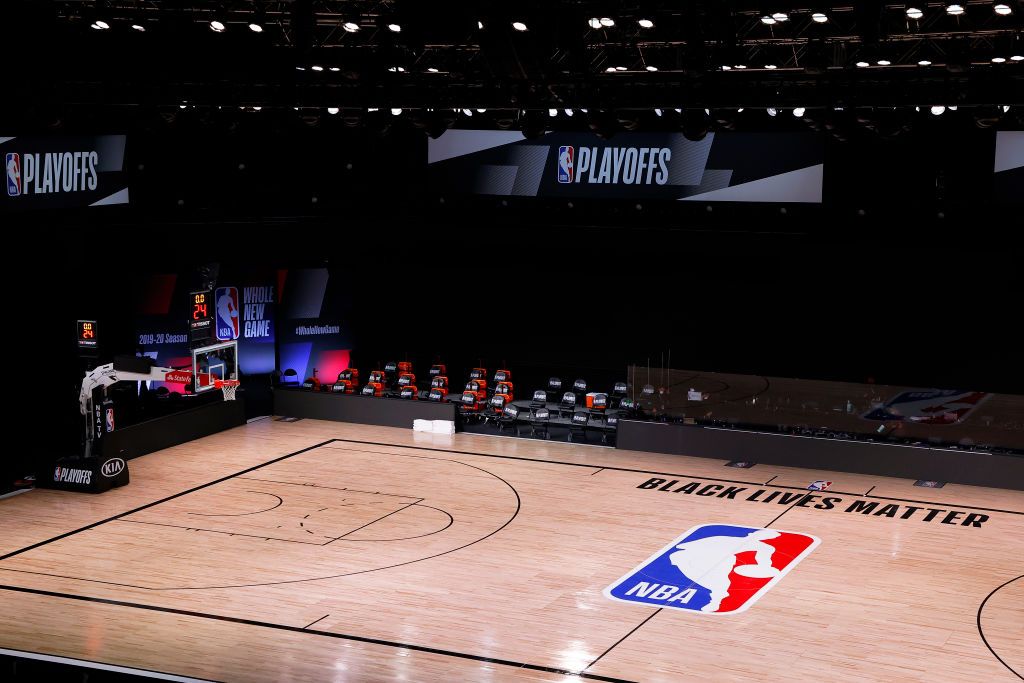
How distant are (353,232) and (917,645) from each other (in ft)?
58.1

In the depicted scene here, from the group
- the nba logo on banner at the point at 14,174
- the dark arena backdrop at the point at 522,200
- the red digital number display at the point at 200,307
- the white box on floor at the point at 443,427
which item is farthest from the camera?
the red digital number display at the point at 200,307

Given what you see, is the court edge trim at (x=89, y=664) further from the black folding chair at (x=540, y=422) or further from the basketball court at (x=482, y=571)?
the black folding chair at (x=540, y=422)

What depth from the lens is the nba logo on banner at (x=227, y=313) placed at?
90.2 ft

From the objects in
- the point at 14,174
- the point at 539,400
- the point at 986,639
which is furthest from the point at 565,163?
the point at 986,639

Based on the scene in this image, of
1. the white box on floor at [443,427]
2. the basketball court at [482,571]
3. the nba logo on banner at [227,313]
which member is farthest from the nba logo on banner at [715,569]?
the nba logo on banner at [227,313]

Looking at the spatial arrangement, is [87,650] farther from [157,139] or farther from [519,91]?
[157,139]

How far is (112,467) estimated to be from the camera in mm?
20703

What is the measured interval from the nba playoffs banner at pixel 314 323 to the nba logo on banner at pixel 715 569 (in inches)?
525

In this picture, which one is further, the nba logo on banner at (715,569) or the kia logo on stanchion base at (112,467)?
the kia logo on stanchion base at (112,467)

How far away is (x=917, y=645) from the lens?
46.1 feet

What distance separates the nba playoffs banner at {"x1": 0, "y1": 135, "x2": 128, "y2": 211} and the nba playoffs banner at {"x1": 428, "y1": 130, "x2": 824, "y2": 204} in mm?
7474

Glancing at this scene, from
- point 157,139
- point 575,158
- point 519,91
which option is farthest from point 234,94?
point 575,158

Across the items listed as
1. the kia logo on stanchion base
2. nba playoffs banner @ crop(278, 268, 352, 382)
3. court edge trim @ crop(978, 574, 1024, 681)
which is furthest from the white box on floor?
court edge trim @ crop(978, 574, 1024, 681)

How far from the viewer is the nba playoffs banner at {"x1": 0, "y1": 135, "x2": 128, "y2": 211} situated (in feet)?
69.3
